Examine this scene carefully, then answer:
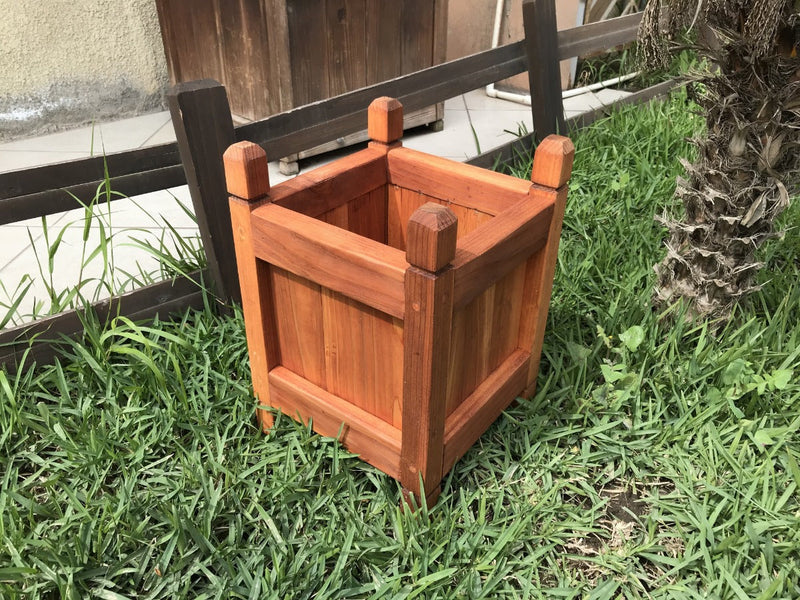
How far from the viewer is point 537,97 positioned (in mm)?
3119

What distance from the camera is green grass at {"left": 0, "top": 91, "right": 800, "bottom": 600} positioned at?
138 centimetres

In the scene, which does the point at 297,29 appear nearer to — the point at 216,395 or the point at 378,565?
the point at 216,395

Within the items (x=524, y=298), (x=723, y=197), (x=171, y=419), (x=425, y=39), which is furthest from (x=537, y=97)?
(x=171, y=419)

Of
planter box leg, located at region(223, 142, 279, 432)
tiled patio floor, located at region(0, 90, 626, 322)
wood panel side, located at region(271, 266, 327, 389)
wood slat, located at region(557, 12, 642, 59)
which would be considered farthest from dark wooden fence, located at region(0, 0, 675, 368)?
wood slat, located at region(557, 12, 642, 59)

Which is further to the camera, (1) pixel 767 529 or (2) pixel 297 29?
(2) pixel 297 29

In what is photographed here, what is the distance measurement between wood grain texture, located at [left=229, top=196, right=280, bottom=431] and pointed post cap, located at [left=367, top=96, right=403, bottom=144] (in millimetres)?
456

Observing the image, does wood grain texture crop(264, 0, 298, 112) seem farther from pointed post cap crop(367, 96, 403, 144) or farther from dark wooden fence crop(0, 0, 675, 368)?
pointed post cap crop(367, 96, 403, 144)

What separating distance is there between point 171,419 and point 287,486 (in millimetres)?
420

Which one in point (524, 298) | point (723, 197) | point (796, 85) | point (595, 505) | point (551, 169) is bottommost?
point (595, 505)

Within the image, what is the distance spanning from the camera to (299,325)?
5.07 ft

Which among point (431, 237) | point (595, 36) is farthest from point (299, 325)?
point (595, 36)

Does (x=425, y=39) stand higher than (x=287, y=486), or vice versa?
(x=425, y=39)

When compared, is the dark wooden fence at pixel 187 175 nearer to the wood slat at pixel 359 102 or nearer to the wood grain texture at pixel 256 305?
the wood slat at pixel 359 102

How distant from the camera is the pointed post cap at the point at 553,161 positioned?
140cm
